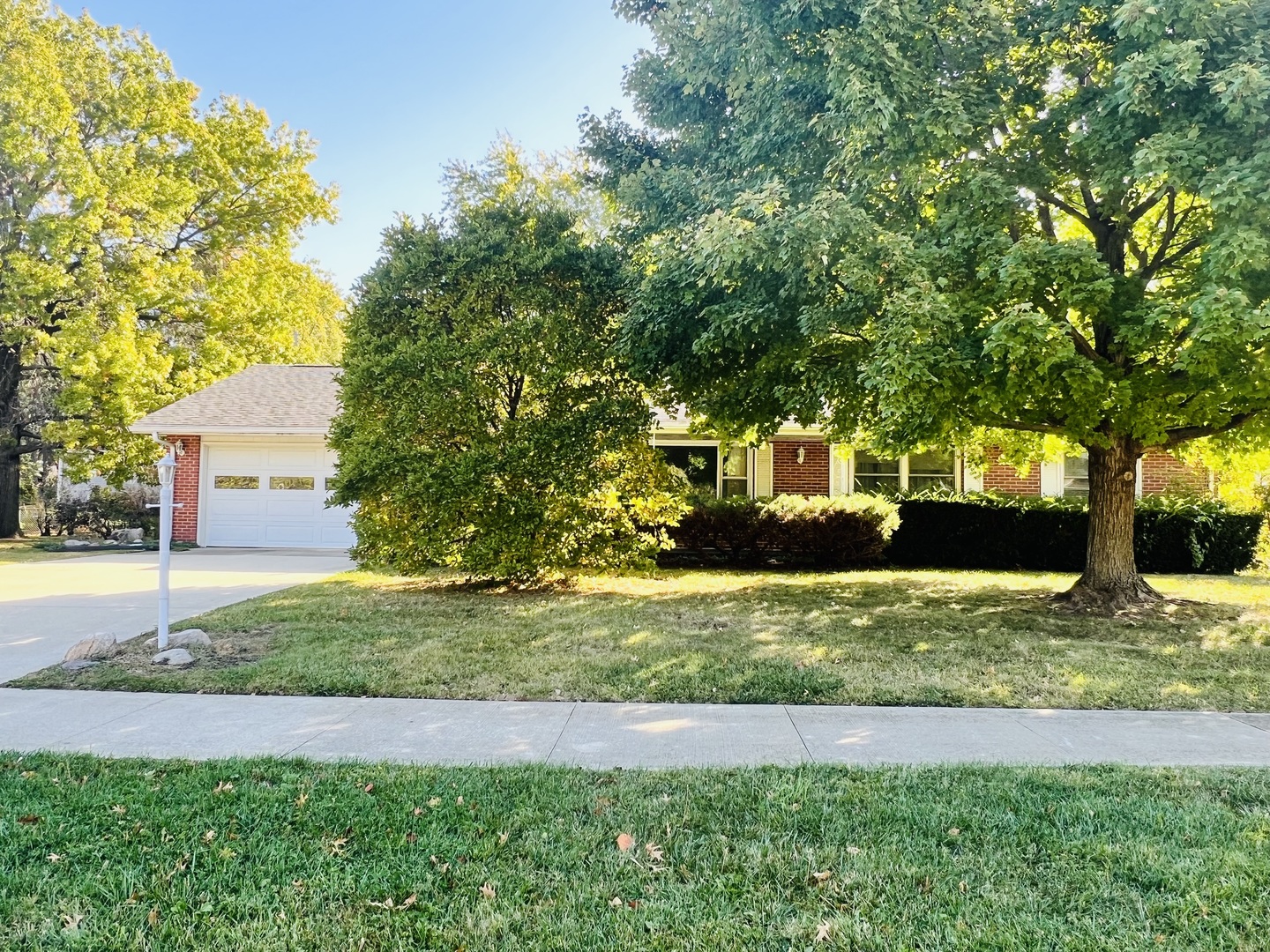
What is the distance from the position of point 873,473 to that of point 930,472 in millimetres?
1240

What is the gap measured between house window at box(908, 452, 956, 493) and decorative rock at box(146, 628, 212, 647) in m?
13.8

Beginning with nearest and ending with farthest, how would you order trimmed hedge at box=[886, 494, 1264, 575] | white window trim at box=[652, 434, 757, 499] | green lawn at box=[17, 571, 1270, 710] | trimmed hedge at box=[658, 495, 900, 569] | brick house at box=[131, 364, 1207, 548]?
1. green lawn at box=[17, 571, 1270, 710]
2. trimmed hedge at box=[658, 495, 900, 569]
3. trimmed hedge at box=[886, 494, 1264, 575]
4. white window trim at box=[652, 434, 757, 499]
5. brick house at box=[131, 364, 1207, 548]

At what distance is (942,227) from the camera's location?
21.8ft

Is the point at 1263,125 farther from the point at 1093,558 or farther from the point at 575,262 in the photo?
the point at 575,262

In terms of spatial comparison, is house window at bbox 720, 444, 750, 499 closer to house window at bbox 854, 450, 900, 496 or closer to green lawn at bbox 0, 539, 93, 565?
house window at bbox 854, 450, 900, 496

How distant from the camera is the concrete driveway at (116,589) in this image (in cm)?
672

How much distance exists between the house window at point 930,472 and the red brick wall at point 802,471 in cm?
194

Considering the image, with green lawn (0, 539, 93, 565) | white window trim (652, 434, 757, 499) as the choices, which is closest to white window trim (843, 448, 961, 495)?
white window trim (652, 434, 757, 499)

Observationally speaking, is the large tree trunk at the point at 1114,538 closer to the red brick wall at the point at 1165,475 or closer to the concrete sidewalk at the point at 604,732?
the concrete sidewalk at the point at 604,732

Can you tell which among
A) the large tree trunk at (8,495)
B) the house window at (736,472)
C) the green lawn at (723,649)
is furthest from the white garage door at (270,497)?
the house window at (736,472)

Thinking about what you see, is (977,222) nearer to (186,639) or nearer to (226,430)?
(186,639)

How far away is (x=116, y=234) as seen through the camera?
17.5m

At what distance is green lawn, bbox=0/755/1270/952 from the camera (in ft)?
7.83

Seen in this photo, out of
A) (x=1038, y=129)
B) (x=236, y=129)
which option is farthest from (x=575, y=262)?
(x=236, y=129)
